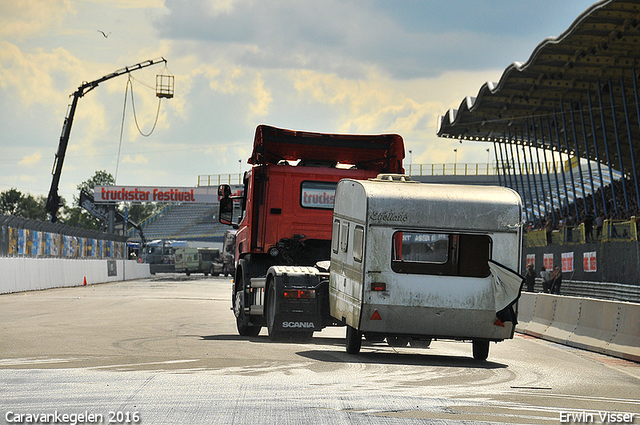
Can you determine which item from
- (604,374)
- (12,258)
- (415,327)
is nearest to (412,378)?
(415,327)

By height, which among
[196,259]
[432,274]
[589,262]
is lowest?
[432,274]

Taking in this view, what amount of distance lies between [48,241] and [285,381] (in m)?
32.7

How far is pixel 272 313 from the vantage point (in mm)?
14898

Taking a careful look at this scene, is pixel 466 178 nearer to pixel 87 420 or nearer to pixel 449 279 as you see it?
pixel 449 279

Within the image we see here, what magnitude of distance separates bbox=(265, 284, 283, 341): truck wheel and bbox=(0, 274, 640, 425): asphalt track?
0.21 meters

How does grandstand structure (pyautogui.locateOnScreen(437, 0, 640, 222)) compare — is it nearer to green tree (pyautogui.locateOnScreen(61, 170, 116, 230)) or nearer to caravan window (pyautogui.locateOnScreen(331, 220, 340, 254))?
caravan window (pyautogui.locateOnScreen(331, 220, 340, 254))

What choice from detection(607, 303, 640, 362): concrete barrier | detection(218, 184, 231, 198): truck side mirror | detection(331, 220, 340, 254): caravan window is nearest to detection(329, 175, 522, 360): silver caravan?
detection(331, 220, 340, 254): caravan window

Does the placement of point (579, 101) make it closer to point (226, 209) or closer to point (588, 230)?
point (588, 230)

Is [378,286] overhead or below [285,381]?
overhead

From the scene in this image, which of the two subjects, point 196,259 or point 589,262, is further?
point 196,259

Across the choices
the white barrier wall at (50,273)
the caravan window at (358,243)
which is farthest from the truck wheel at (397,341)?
the white barrier wall at (50,273)

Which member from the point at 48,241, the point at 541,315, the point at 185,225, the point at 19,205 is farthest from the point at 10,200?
the point at 541,315

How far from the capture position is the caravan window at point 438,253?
46.4 feet

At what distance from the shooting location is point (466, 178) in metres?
90.6
